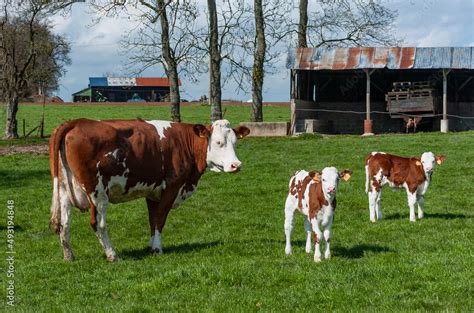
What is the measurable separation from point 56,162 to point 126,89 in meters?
99.4

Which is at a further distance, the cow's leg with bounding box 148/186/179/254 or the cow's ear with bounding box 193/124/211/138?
the cow's ear with bounding box 193/124/211/138

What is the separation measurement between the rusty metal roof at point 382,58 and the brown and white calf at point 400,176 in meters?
21.5

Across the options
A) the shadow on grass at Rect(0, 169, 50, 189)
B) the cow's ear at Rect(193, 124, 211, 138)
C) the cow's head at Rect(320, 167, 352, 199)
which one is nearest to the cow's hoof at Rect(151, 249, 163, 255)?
the cow's ear at Rect(193, 124, 211, 138)

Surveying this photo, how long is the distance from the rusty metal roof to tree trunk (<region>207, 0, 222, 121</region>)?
3.84m

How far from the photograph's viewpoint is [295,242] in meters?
12.5

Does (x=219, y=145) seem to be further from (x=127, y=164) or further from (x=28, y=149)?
(x=28, y=149)

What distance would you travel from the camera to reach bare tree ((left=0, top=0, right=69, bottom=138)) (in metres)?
36.6

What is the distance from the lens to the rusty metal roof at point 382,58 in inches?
1421

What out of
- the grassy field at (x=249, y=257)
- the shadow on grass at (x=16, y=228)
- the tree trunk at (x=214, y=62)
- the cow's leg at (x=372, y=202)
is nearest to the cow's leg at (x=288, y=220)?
the grassy field at (x=249, y=257)

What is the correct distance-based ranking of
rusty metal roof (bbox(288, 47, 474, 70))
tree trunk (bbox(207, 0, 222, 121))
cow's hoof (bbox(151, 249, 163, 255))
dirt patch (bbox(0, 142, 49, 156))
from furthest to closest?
rusty metal roof (bbox(288, 47, 474, 70)) → tree trunk (bbox(207, 0, 222, 121)) → dirt patch (bbox(0, 142, 49, 156)) → cow's hoof (bbox(151, 249, 163, 255))

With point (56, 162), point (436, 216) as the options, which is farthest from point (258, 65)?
point (56, 162)

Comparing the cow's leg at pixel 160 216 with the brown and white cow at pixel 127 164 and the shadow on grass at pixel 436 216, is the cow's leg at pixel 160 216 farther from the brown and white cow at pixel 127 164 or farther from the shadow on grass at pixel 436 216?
the shadow on grass at pixel 436 216

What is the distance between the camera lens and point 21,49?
137 feet

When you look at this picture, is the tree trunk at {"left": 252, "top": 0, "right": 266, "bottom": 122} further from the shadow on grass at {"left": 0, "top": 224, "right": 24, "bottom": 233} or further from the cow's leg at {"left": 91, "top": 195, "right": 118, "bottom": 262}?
the cow's leg at {"left": 91, "top": 195, "right": 118, "bottom": 262}
